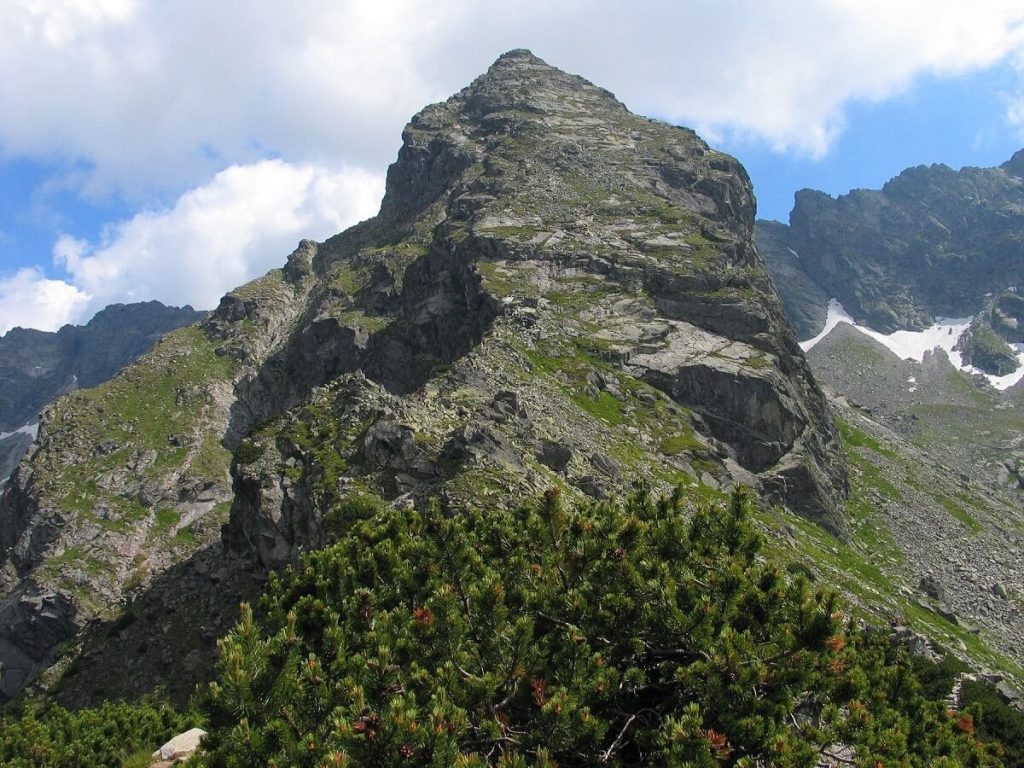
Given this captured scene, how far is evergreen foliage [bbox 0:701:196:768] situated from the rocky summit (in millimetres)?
15248

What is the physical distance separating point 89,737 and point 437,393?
36.1m

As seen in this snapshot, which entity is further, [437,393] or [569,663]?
[437,393]

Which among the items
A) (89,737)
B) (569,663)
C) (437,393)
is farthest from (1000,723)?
(437,393)

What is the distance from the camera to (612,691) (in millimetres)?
13703

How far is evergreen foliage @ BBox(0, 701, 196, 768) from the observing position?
27391mm

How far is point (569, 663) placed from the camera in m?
13.4

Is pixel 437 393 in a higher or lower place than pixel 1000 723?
higher

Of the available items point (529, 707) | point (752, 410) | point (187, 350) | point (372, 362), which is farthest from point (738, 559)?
point (187, 350)

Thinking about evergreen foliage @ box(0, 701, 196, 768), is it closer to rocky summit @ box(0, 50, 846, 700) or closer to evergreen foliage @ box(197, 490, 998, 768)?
rocky summit @ box(0, 50, 846, 700)

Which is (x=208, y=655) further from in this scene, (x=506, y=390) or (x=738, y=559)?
(x=738, y=559)

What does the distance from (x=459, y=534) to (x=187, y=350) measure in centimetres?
15330

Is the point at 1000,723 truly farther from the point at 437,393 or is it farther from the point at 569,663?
the point at 437,393

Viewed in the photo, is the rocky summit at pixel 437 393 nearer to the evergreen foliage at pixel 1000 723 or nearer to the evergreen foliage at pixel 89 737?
the evergreen foliage at pixel 89 737

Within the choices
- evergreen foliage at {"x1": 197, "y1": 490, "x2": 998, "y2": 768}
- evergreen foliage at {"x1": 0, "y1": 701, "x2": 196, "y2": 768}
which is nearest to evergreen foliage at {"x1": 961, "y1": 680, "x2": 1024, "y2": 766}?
evergreen foliage at {"x1": 197, "y1": 490, "x2": 998, "y2": 768}
